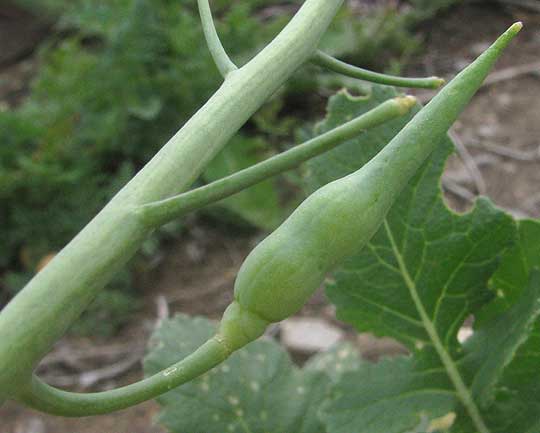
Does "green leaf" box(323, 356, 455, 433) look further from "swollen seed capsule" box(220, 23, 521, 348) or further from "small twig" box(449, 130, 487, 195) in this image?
"small twig" box(449, 130, 487, 195)

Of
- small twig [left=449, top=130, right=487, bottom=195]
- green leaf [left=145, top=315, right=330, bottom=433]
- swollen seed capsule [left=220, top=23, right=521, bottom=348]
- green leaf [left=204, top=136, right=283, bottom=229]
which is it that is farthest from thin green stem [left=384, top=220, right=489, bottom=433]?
small twig [left=449, top=130, right=487, bottom=195]

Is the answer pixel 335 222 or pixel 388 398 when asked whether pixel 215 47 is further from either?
pixel 388 398

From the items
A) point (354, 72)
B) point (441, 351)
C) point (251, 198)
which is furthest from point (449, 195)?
point (354, 72)

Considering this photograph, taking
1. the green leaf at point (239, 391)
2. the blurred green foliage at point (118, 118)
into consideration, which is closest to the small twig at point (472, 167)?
the blurred green foliage at point (118, 118)

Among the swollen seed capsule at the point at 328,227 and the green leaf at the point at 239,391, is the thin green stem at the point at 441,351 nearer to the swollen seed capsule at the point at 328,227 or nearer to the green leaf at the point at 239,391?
the green leaf at the point at 239,391

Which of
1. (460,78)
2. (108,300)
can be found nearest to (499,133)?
(108,300)

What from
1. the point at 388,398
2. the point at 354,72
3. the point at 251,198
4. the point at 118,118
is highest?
the point at 118,118
